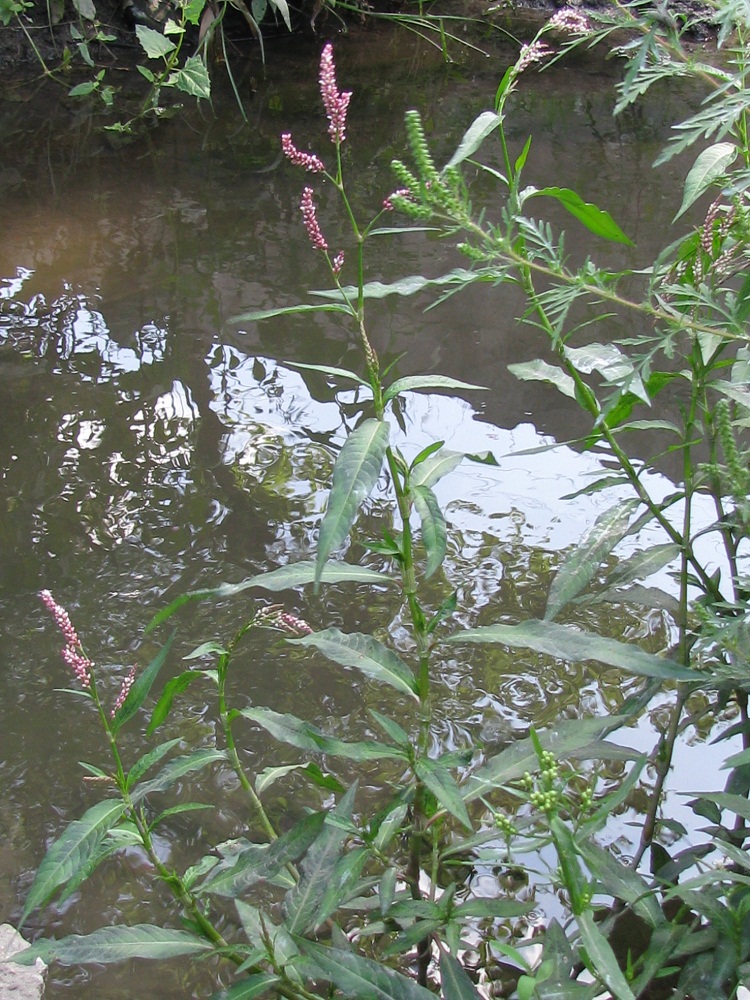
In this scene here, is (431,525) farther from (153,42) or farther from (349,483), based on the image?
(153,42)

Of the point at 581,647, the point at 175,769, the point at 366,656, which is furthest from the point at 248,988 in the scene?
the point at 581,647

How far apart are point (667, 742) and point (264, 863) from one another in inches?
22.4

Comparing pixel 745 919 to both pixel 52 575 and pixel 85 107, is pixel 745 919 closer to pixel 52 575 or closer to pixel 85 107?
pixel 52 575

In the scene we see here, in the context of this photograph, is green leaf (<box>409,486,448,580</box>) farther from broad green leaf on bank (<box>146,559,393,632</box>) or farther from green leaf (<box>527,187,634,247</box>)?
green leaf (<box>527,187,634,247</box>)

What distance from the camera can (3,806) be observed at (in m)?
1.74

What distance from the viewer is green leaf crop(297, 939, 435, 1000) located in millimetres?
1063

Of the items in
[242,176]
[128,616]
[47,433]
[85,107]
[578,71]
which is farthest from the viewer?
[578,71]

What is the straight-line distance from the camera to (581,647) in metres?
1.11

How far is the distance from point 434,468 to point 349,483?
0.70ft

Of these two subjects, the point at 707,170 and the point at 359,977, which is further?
the point at 707,170

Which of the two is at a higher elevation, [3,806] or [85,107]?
[85,107]

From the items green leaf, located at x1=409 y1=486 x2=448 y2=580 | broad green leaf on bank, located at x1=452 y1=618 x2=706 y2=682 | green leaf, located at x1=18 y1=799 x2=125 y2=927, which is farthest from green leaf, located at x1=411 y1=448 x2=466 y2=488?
green leaf, located at x1=18 y1=799 x2=125 y2=927

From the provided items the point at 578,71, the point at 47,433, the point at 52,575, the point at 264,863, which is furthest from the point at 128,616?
the point at 578,71

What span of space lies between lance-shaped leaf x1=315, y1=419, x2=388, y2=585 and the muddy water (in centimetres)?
86
